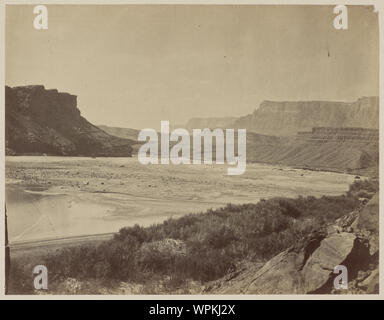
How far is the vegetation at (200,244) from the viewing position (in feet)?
20.2

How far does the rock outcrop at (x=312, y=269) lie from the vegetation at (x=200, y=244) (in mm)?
195

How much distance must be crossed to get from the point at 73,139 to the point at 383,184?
4660 mm

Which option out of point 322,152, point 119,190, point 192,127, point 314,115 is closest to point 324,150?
point 322,152

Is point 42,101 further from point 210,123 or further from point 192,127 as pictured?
point 210,123

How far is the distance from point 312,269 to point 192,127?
8.74ft

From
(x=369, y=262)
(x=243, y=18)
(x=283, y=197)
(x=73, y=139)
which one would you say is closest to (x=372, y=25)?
(x=243, y=18)

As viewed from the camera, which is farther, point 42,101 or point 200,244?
point 42,101

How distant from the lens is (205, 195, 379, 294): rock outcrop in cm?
609

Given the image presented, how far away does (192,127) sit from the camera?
6613 millimetres

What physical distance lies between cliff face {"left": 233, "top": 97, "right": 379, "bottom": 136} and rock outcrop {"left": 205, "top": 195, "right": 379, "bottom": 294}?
160 centimetres

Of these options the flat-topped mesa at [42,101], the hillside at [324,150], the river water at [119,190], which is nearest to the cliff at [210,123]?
the hillside at [324,150]

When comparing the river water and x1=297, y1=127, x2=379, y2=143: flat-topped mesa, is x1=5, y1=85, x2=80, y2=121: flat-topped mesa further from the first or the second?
x1=297, y1=127, x2=379, y2=143: flat-topped mesa
